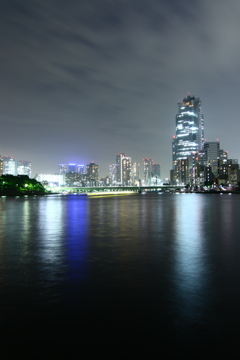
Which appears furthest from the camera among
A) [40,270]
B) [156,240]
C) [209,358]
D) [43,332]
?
[156,240]

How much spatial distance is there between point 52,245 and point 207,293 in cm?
1143

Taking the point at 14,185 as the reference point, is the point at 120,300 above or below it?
below

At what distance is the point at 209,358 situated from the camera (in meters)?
6.18

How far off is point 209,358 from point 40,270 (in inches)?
319

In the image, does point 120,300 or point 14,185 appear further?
point 14,185

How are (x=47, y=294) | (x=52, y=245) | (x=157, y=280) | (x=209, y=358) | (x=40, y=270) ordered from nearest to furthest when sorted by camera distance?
(x=209, y=358)
(x=47, y=294)
(x=157, y=280)
(x=40, y=270)
(x=52, y=245)

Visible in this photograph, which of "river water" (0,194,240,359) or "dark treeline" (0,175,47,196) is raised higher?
"dark treeline" (0,175,47,196)

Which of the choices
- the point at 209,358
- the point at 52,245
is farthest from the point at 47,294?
the point at 52,245

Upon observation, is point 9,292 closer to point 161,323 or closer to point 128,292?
point 128,292

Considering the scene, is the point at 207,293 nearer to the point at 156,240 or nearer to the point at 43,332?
the point at 43,332

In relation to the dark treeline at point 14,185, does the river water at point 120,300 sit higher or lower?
lower

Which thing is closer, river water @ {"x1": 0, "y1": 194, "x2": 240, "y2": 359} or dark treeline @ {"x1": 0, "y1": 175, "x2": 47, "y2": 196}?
river water @ {"x1": 0, "y1": 194, "x2": 240, "y2": 359}

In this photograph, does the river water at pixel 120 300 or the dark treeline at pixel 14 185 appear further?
the dark treeline at pixel 14 185

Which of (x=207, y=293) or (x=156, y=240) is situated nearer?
(x=207, y=293)
